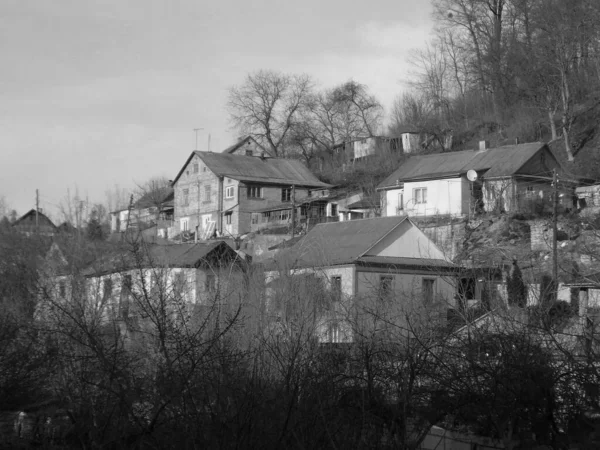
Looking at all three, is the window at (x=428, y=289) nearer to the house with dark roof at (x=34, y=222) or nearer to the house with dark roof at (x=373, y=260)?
the house with dark roof at (x=373, y=260)

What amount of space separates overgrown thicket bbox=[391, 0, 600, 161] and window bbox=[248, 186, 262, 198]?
12793 millimetres

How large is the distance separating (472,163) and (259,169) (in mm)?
16460

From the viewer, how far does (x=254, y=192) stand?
52.3 metres

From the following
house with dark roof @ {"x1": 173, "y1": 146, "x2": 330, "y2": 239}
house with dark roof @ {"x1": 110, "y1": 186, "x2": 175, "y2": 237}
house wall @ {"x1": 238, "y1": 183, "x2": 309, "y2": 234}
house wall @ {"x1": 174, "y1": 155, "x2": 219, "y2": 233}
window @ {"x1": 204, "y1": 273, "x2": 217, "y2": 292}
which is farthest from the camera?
house with dark roof @ {"x1": 110, "y1": 186, "x2": 175, "y2": 237}

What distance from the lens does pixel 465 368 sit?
8594 mm

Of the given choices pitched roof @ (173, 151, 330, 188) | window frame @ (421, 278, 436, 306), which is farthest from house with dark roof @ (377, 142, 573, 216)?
pitched roof @ (173, 151, 330, 188)

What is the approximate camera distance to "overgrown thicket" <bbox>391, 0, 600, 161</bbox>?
1877 inches

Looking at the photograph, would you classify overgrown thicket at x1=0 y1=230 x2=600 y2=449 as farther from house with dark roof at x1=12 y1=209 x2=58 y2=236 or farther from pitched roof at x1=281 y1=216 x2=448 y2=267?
house with dark roof at x1=12 y1=209 x2=58 y2=236

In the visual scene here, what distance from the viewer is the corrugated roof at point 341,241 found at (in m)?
28.7

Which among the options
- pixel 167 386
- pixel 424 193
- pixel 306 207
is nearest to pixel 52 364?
pixel 167 386

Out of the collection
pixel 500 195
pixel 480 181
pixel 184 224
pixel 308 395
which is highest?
pixel 480 181

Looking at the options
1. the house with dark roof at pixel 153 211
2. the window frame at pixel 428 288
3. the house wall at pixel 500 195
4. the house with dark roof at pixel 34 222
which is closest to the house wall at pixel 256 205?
the house with dark roof at pixel 153 211

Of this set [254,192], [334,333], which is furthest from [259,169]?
[334,333]

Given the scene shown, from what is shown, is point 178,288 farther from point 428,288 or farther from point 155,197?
point 155,197
